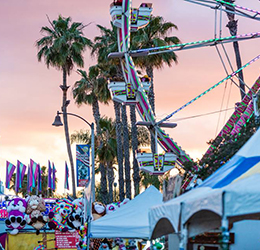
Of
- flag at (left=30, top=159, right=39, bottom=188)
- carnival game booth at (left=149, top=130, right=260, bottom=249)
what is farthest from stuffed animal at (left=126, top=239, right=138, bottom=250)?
Answer: flag at (left=30, top=159, right=39, bottom=188)

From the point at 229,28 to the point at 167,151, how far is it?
1285 cm

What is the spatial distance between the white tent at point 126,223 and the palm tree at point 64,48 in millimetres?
31412

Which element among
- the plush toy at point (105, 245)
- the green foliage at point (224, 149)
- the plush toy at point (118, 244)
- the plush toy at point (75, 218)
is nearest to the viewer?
the green foliage at point (224, 149)

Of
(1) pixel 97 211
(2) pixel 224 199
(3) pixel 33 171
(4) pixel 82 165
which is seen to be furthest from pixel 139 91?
(3) pixel 33 171

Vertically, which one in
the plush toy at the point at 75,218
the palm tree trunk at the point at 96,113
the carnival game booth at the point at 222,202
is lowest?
the carnival game booth at the point at 222,202

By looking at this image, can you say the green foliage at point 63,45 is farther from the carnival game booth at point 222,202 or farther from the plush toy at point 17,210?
A: the carnival game booth at point 222,202

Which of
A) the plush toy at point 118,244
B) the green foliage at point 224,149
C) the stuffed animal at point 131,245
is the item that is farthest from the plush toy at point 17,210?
the green foliage at point 224,149

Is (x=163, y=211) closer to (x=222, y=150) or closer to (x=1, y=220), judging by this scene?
(x=222, y=150)

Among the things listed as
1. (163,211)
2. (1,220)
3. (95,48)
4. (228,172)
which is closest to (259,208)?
(228,172)

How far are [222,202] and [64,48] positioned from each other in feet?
135

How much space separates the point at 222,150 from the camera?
49.5ft

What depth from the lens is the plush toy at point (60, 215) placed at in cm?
2072

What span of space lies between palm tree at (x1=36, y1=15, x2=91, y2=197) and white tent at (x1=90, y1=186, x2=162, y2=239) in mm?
31412

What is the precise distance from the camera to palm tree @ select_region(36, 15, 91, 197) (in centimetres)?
4569
